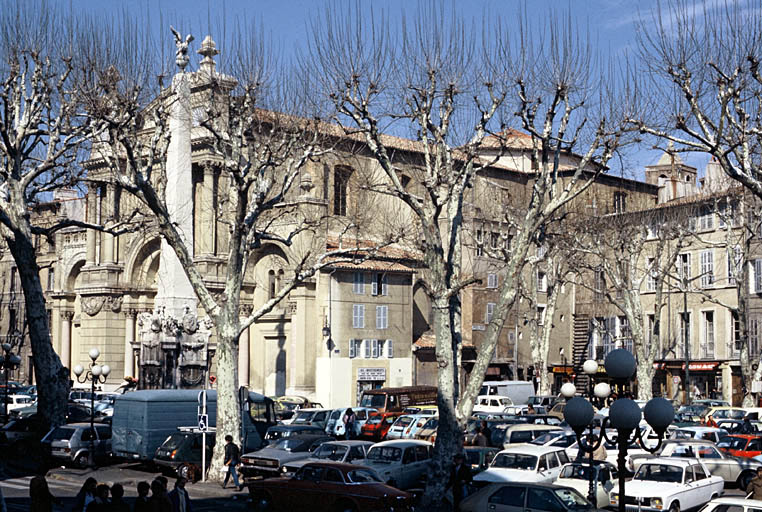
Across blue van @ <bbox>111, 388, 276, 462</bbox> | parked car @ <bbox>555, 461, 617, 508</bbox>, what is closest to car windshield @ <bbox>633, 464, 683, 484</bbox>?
parked car @ <bbox>555, 461, 617, 508</bbox>

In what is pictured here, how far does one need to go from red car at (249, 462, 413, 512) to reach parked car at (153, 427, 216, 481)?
575cm

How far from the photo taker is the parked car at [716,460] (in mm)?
25266

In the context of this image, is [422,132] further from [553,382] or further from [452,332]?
[553,382]

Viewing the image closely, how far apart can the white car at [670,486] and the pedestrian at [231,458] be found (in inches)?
346

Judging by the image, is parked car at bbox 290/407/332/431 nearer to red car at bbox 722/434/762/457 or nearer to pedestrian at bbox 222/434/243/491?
pedestrian at bbox 222/434/243/491

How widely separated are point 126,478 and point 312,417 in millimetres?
12246

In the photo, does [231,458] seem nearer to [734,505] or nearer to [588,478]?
[588,478]

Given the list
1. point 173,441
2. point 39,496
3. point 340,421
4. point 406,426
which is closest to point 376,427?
point 340,421

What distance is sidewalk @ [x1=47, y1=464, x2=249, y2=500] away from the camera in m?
23.5

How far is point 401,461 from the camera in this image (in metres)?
24.0

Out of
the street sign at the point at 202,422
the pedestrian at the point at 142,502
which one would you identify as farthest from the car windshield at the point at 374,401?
the pedestrian at the point at 142,502

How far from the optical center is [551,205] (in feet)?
73.6

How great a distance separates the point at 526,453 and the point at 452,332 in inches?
127

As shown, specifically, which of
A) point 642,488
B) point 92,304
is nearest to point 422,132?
point 642,488
